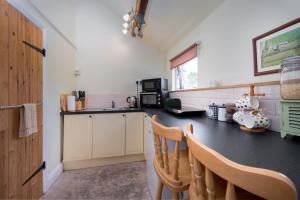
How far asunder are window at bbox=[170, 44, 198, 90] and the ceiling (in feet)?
1.11

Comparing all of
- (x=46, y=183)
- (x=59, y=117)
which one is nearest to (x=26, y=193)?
(x=46, y=183)

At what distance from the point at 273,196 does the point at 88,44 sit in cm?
320

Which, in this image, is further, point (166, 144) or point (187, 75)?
point (187, 75)

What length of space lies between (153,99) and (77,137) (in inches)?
55.3

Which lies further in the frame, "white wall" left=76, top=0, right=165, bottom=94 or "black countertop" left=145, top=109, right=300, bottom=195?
"white wall" left=76, top=0, right=165, bottom=94

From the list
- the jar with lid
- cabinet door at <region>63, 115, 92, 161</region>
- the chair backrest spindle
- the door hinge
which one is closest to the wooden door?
the door hinge

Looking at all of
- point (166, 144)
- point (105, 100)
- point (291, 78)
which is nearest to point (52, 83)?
point (105, 100)

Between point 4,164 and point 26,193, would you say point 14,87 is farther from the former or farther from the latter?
point 26,193

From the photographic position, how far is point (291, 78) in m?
0.79

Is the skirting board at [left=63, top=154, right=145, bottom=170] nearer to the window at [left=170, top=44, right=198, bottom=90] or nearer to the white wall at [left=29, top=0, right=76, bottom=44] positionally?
the window at [left=170, top=44, right=198, bottom=90]

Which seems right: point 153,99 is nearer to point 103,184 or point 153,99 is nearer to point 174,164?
point 103,184

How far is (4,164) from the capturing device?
1.10 metres

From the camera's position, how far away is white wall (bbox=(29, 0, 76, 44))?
1.64 meters

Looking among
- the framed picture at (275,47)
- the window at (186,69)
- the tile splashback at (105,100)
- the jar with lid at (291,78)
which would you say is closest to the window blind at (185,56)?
the window at (186,69)
